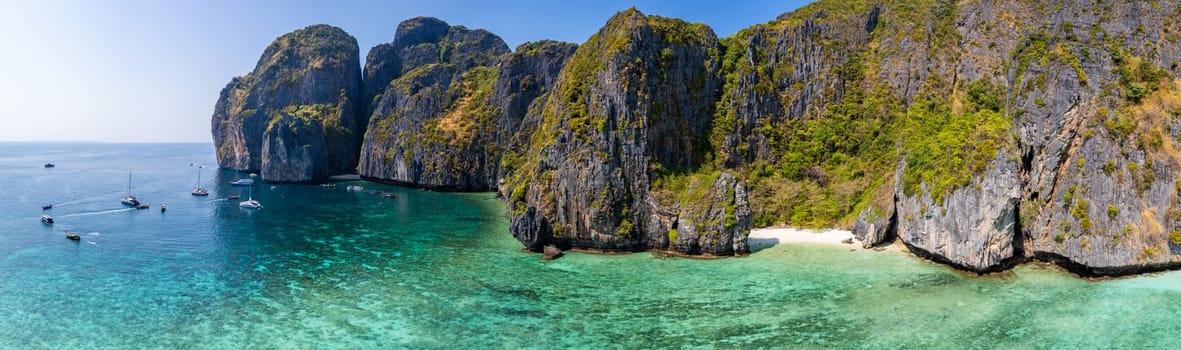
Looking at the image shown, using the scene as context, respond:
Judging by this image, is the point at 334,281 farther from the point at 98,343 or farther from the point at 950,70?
the point at 950,70

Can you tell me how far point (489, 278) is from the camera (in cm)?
4656

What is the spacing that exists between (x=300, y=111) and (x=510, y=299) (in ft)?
375

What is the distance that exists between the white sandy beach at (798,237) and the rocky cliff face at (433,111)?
63732mm

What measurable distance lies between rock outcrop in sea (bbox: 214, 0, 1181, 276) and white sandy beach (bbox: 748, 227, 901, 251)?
1.41 meters

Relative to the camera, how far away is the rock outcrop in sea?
4503 centimetres

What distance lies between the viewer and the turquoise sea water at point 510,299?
33750mm

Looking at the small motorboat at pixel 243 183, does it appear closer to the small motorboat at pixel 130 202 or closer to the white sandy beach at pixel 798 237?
the small motorboat at pixel 130 202

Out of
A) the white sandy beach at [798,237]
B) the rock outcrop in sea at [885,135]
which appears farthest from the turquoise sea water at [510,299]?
the rock outcrop in sea at [885,135]

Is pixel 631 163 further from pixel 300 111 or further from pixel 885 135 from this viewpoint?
pixel 300 111

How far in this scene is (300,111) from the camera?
441 ft

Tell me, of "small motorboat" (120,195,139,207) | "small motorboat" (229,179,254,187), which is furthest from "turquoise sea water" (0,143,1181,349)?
"small motorboat" (229,179,254,187)

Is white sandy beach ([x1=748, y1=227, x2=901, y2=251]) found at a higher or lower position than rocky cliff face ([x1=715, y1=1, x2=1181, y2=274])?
lower

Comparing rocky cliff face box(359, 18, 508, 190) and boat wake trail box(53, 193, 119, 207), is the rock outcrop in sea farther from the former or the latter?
boat wake trail box(53, 193, 119, 207)

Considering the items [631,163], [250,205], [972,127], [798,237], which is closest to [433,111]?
[250,205]
